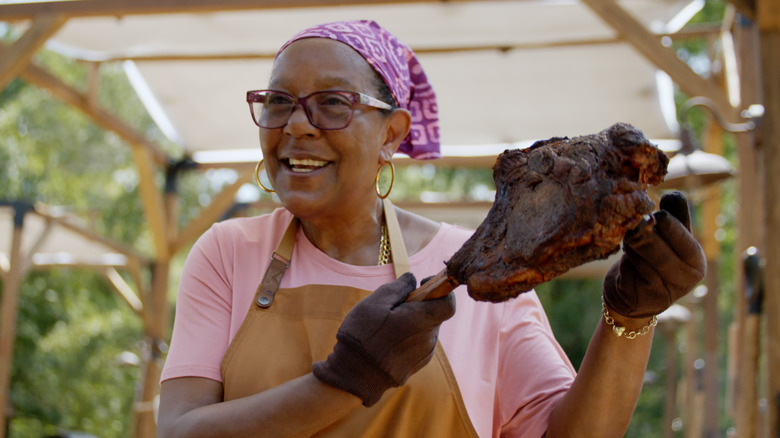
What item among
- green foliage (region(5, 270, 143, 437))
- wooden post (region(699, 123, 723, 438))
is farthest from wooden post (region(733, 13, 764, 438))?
green foliage (region(5, 270, 143, 437))

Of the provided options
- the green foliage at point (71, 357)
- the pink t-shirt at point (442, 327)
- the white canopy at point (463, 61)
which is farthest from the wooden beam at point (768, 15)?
the green foliage at point (71, 357)

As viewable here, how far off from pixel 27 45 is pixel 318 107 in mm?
3574

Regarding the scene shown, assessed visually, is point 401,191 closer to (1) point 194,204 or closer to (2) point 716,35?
(1) point 194,204

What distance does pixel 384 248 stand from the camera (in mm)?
1916

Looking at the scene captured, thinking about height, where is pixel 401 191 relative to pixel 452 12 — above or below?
below

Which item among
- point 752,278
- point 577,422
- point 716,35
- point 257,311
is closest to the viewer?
point 577,422

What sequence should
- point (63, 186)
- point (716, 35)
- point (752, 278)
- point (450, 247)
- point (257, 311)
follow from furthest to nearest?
1. point (63, 186)
2. point (716, 35)
3. point (752, 278)
4. point (450, 247)
5. point (257, 311)

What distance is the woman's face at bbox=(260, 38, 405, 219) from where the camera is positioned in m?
1.75

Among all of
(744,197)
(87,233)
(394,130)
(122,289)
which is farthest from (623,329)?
(122,289)

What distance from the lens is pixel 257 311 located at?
1.73m

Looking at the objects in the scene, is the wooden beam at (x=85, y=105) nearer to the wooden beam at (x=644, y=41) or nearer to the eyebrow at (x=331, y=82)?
the wooden beam at (x=644, y=41)

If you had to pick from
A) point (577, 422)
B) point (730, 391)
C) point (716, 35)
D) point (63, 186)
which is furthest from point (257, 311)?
point (63, 186)

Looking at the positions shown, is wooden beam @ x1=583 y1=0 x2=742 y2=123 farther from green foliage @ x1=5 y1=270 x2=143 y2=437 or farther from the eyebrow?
green foliage @ x1=5 y1=270 x2=143 y2=437

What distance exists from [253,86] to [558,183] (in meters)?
5.13
